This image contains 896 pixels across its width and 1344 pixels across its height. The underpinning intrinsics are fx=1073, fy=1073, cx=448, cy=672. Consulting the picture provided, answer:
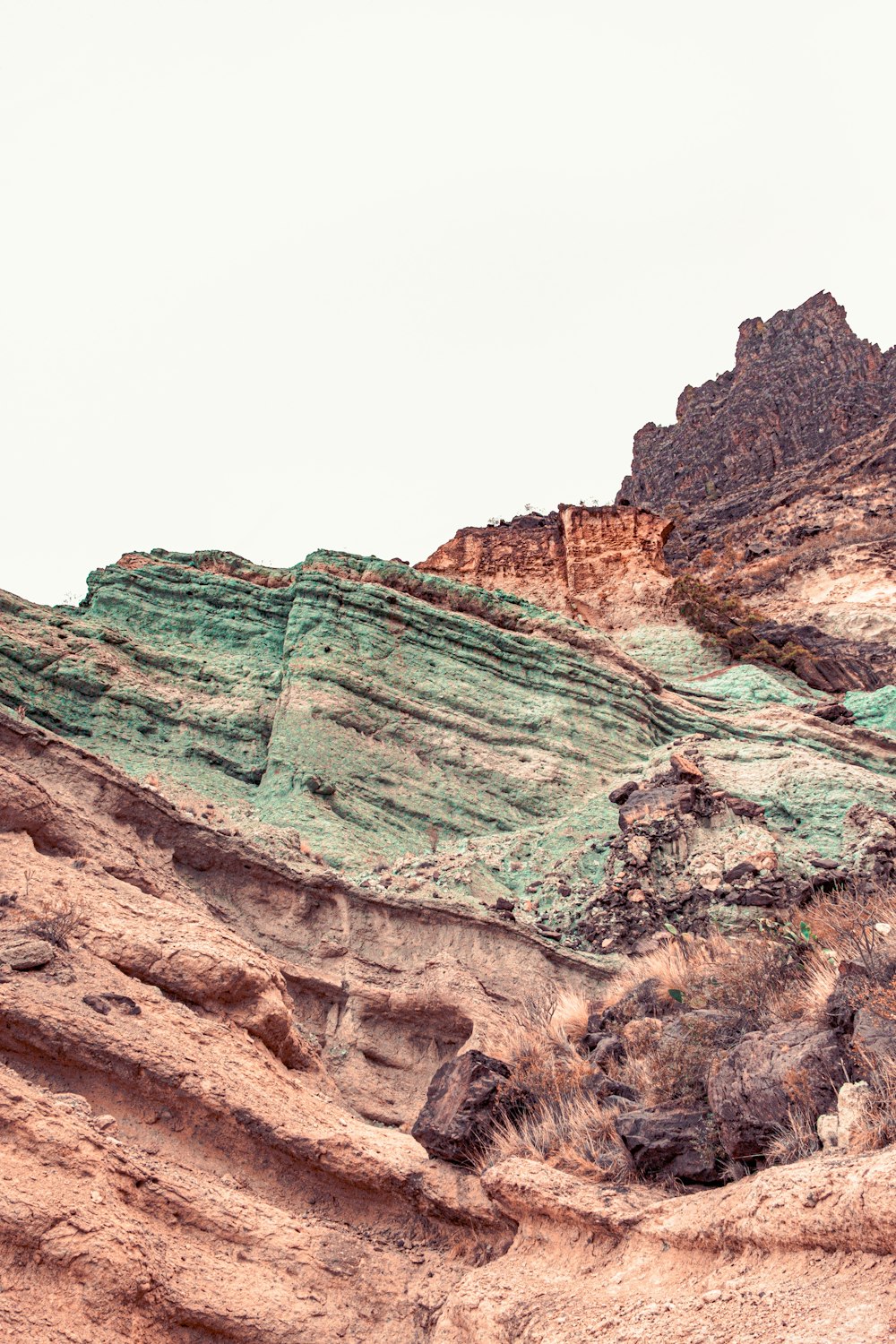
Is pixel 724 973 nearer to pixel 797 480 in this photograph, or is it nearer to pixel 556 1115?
pixel 556 1115

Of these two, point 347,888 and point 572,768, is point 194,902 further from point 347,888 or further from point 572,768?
point 572,768

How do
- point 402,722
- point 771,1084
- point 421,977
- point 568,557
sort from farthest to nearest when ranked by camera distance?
1. point 568,557
2. point 402,722
3. point 421,977
4. point 771,1084

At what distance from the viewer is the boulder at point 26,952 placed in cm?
610

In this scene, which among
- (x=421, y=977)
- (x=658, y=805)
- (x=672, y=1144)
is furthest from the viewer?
(x=658, y=805)

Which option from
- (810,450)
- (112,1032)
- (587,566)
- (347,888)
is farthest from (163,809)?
(810,450)

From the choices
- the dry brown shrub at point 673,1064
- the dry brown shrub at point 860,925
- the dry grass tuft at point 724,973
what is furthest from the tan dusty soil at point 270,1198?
the dry brown shrub at point 860,925

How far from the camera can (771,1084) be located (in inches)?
222

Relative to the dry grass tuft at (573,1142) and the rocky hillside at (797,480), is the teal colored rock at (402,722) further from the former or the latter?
the rocky hillside at (797,480)

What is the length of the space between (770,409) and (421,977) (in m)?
61.6

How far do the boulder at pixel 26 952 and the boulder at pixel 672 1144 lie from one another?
3.44m

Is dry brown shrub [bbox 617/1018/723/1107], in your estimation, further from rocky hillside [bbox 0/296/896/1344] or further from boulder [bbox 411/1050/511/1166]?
boulder [bbox 411/1050/511/1166]

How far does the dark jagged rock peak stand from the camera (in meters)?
60.5

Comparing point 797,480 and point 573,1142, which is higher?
point 797,480

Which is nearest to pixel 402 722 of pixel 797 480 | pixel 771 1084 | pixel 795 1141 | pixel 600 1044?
pixel 600 1044
